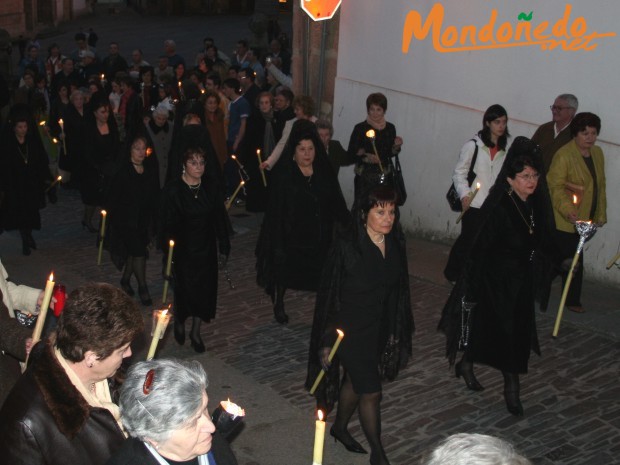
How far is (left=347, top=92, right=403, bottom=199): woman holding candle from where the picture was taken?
37.3ft

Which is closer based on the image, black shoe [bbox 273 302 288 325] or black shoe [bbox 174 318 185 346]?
black shoe [bbox 174 318 185 346]

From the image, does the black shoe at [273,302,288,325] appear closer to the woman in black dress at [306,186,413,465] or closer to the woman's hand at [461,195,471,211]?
the woman's hand at [461,195,471,211]

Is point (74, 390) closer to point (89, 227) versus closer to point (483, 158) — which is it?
point (483, 158)

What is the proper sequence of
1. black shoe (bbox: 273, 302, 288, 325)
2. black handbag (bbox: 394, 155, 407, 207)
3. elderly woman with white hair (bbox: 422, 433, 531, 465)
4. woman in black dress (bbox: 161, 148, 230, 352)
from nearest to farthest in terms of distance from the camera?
elderly woman with white hair (bbox: 422, 433, 531, 465)
woman in black dress (bbox: 161, 148, 230, 352)
black shoe (bbox: 273, 302, 288, 325)
black handbag (bbox: 394, 155, 407, 207)

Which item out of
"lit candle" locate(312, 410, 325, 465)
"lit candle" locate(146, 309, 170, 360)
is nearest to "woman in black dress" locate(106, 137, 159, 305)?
"lit candle" locate(146, 309, 170, 360)

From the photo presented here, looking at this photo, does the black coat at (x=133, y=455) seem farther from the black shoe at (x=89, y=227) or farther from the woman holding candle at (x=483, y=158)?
the black shoe at (x=89, y=227)

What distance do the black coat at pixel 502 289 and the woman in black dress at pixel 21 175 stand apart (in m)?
6.71

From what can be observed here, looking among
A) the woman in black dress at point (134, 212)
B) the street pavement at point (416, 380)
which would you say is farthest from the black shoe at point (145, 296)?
the street pavement at point (416, 380)

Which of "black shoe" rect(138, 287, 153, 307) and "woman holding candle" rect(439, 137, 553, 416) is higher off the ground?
"woman holding candle" rect(439, 137, 553, 416)

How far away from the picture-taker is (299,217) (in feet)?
30.9

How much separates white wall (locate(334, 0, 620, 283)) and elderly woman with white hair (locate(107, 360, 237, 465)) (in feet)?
25.5

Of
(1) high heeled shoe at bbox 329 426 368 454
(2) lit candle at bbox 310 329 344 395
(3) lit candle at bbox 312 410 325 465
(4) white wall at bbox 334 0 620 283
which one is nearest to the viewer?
(3) lit candle at bbox 312 410 325 465

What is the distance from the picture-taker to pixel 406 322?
6.88 m

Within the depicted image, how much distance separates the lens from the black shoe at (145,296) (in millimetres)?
10438
